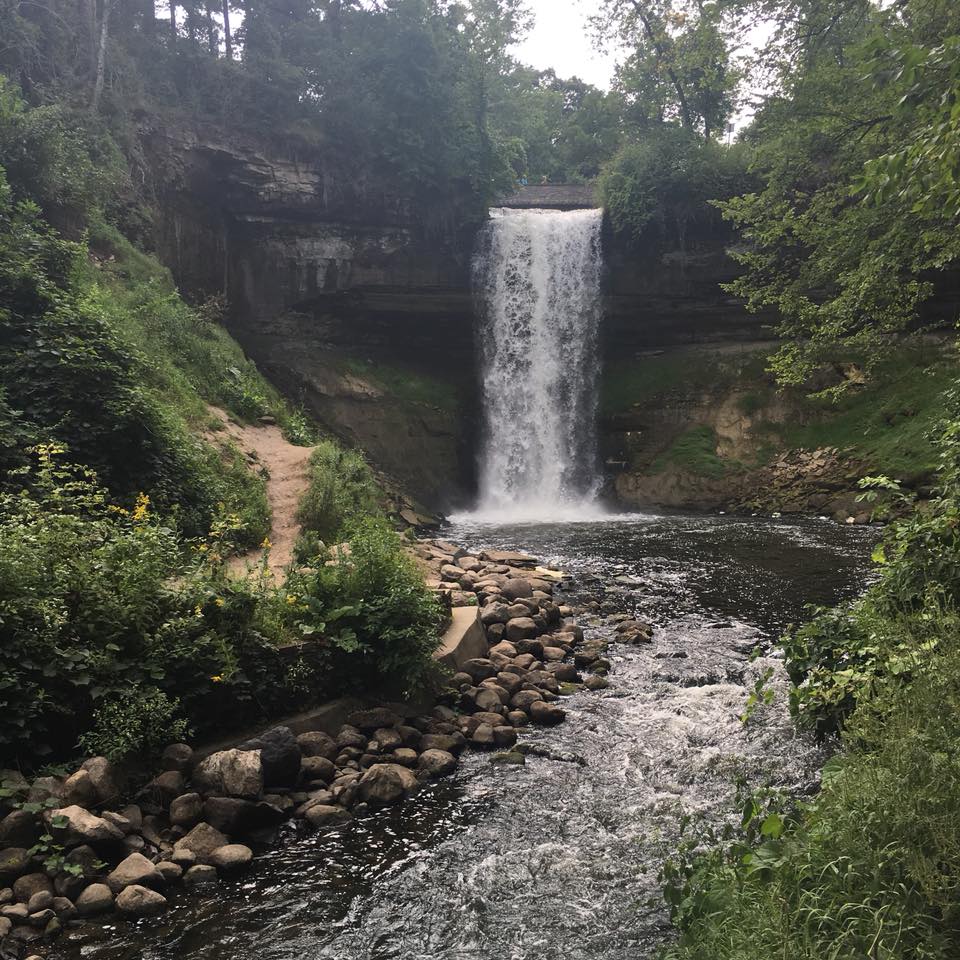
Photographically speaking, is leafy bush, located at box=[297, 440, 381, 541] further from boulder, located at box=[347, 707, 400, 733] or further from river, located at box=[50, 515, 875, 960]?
river, located at box=[50, 515, 875, 960]

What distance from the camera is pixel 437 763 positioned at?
591 cm

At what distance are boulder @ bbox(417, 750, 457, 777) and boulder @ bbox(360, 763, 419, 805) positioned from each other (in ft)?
0.78

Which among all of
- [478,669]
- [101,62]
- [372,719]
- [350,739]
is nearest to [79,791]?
[350,739]

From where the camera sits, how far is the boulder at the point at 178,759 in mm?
5191

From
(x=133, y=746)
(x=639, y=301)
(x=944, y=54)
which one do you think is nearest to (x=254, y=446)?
(x=133, y=746)

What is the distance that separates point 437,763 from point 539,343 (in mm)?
19243

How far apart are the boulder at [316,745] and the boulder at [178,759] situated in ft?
2.92

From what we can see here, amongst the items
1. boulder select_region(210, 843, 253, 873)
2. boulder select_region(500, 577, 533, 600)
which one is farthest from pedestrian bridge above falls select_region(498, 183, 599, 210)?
boulder select_region(210, 843, 253, 873)

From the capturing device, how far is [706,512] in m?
20.9

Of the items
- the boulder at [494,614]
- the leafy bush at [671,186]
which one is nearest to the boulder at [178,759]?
the boulder at [494,614]

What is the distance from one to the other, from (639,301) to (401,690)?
19.8 metres

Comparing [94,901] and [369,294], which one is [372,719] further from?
[369,294]

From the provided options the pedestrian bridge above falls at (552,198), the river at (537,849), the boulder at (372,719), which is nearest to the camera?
the river at (537,849)

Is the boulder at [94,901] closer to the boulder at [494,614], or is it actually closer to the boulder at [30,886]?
the boulder at [30,886]
